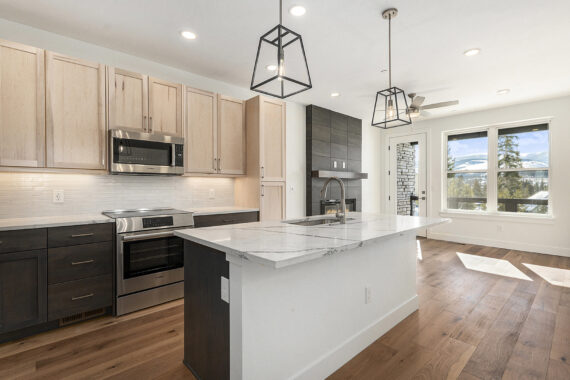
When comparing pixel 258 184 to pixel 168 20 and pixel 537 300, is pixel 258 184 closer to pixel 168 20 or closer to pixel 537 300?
pixel 168 20

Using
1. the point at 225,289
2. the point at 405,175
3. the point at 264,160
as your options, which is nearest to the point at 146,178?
the point at 264,160

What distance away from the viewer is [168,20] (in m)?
2.54

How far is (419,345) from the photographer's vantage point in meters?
2.09

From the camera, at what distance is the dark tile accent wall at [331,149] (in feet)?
16.6

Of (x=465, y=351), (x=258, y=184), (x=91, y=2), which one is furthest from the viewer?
(x=258, y=184)

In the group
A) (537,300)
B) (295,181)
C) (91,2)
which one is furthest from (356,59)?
(537,300)

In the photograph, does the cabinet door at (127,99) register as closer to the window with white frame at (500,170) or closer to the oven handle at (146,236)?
the oven handle at (146,236)

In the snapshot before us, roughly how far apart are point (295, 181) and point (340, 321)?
329 centimetres

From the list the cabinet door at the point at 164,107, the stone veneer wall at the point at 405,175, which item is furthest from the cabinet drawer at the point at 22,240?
the stone veneer wall at the point at 405,175

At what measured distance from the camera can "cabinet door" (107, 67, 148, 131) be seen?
278cm

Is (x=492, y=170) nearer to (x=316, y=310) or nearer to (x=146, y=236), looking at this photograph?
(x=316, y=310)

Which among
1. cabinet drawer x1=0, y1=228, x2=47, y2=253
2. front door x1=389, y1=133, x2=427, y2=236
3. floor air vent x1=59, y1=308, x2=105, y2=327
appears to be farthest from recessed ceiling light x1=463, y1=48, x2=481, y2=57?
floor air vent x1=59, y1=308, x2=105, y2=327

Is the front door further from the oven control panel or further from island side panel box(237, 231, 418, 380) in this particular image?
the oven control panel

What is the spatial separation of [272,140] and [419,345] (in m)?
2.86
